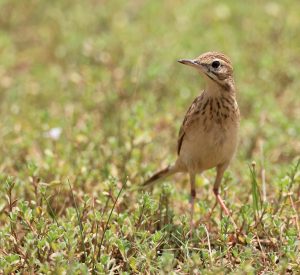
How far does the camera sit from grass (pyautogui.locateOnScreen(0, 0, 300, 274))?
448 cm

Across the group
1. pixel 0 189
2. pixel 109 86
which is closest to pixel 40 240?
pixel 0 189

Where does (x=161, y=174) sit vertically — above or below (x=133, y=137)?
below

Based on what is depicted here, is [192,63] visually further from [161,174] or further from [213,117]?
[161,174]

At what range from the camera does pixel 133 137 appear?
20.4 ft

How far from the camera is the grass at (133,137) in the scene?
4.48 metres

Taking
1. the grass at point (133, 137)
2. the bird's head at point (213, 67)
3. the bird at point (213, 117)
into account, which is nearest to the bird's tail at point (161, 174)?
the grass at point (133, 137)

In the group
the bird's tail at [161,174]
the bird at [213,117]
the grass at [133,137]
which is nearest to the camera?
the grass at [133,137]

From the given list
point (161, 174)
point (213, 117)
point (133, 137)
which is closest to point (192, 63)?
point (213, 117)

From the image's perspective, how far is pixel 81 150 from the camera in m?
6.29

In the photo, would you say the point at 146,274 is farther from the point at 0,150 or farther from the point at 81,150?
the point at 0,150

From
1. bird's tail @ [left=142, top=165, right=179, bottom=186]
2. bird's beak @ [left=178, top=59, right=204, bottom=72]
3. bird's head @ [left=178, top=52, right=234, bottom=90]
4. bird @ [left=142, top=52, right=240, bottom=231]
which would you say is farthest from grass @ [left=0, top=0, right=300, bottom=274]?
bird's beak @ [left=178, top=59, right=204, bottom=72]

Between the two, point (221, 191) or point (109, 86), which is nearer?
point (221, 191)

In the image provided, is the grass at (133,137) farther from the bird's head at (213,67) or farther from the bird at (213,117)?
the bird's head at (213,67)

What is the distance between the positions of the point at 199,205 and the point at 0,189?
1.58 meters
